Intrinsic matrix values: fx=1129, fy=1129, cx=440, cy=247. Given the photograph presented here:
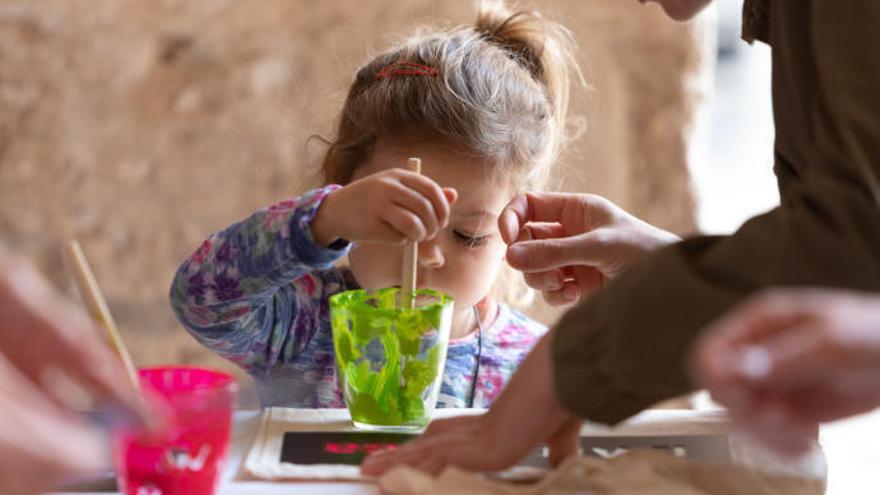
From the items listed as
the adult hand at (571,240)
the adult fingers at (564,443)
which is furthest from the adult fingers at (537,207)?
the adult fingers at (564,443)

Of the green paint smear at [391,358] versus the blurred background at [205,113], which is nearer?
the green paint smear at [391,358]

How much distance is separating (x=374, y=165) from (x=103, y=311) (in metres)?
0.72

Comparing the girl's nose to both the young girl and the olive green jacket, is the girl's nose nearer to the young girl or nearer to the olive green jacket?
the young girl

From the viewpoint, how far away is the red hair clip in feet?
5.02

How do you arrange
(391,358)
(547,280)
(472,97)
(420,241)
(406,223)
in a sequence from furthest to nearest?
(472,97) → (547,280) → (420,241) → (406,223) → (391,358)

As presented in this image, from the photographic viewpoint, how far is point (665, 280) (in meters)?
0.78

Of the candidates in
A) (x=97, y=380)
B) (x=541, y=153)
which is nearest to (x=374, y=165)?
(x=541, y=153)

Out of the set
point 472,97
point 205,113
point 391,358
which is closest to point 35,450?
point 391,358

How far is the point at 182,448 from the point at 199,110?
192 centimetres

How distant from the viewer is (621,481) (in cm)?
82

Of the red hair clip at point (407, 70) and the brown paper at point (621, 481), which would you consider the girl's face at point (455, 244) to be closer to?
the red hair clip at point (407, 70)

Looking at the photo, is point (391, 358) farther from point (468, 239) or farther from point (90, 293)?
point (468, 239)

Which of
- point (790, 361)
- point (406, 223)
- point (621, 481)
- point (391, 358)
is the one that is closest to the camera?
point (790, 361)

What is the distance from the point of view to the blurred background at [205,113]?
2.56m
